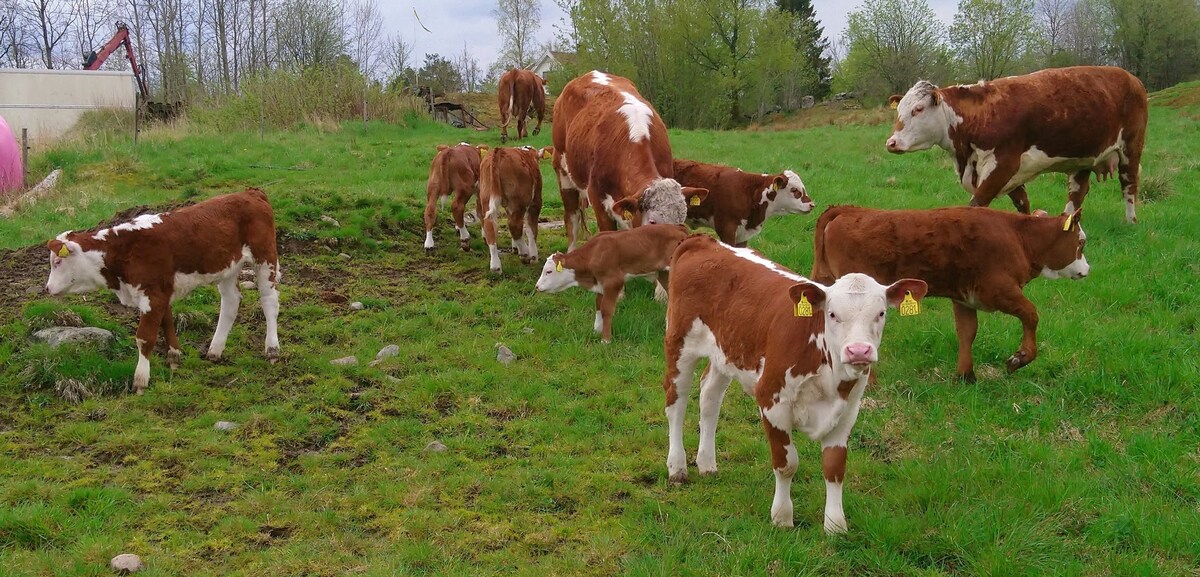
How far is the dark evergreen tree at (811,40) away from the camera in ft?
179

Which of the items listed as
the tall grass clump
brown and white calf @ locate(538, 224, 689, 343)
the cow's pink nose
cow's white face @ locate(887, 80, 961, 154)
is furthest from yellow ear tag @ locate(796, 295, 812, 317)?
the tall grass clump

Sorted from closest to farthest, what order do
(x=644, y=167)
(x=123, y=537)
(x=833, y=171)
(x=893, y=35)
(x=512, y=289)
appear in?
(x=123, y=537), (x=644, y=167), (x=512, y=289), (x=833, y=171), (x=893, y=35)

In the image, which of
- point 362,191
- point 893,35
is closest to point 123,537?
point 362,191

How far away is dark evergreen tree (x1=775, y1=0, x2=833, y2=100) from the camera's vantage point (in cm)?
5453

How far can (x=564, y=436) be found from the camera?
6.25m

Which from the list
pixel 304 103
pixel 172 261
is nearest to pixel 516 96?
pixel 304 103

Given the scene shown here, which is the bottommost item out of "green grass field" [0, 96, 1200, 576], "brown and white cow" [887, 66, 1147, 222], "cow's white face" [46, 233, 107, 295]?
"green grass field" [0, 96, 1200, 576]

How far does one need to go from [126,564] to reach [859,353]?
12.5 feet

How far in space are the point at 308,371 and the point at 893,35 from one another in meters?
54.8

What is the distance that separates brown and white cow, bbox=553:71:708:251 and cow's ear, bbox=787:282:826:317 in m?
4.51

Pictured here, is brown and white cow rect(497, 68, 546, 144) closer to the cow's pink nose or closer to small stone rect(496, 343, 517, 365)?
small stone rect(496, 343, 517, 365)

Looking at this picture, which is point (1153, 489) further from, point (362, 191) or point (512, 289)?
point (362, 191)

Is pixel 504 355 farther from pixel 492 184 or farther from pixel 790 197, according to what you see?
pixel 790 197

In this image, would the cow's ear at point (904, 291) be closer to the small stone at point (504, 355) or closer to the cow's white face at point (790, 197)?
the small stone at point (504, 355)
